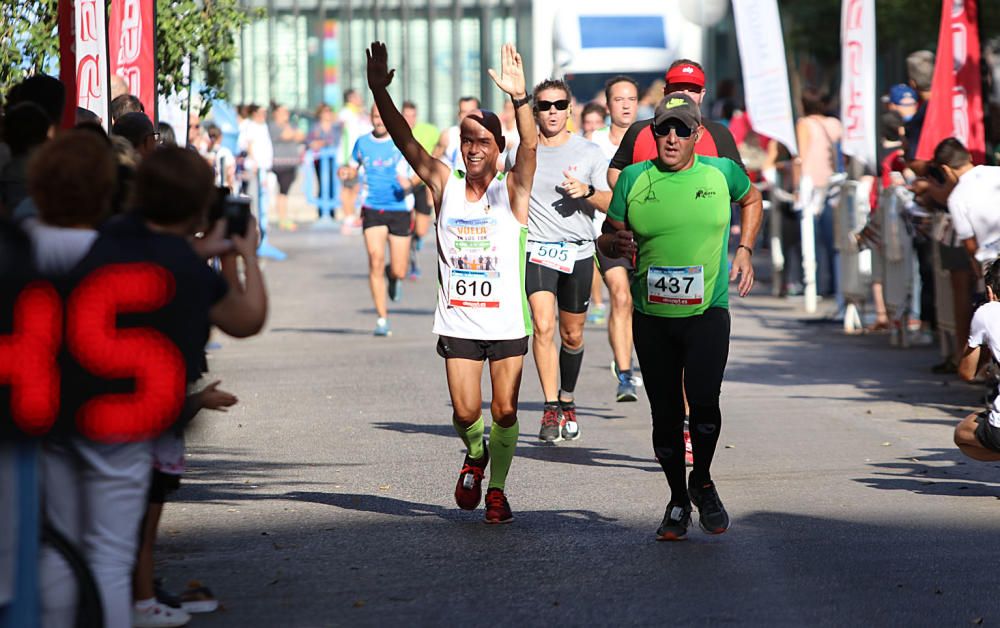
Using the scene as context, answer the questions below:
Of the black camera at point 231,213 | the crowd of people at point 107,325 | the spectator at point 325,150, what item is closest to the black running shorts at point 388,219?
the black camera at point 231,213

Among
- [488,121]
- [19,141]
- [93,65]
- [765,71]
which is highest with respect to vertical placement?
[765,71]

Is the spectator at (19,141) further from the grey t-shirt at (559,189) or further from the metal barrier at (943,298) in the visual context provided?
the metal barrier at (943,298)

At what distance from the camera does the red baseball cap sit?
969cm

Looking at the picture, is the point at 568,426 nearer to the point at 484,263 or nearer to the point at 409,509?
the point at 409,509

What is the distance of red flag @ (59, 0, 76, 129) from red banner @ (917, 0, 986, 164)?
21.0ft

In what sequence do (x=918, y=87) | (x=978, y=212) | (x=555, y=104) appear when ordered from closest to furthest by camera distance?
(x=555, y=104), (x=978, y=212), (x=918, y=87)

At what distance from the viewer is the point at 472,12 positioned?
53312 millimetres

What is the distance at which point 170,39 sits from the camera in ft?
43.1

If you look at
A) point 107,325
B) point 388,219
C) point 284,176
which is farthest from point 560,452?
point 284,176

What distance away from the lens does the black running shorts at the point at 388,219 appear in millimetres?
16984

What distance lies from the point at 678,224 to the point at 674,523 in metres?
1.22

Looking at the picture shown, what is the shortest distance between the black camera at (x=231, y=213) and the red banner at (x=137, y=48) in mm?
5890

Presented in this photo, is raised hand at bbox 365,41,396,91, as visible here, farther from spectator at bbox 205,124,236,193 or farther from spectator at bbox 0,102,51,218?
spectator at bbox 205,124,236,193

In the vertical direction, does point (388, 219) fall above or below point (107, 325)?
above
